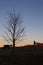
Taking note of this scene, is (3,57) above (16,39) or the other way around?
the other way around

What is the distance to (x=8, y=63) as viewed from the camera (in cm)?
2411

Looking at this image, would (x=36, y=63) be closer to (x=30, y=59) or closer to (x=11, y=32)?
(x=30, y=59)

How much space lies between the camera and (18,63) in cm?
2328

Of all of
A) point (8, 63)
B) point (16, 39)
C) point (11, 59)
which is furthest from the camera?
point (16, 39)

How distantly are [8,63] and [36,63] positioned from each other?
12.8 ft

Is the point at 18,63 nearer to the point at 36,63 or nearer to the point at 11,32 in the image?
the point at 36,63

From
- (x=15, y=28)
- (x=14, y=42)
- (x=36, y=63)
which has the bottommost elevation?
(x=36, y=63)

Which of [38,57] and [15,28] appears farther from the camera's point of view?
[15,28]

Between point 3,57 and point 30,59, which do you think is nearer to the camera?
point 30,59

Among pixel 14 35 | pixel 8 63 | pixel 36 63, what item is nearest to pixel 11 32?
pixel 14 35

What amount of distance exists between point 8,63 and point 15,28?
6397mm

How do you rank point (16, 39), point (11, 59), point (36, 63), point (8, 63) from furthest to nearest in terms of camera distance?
point (16, 39), point (11, 59), point (8, 63), point (36, 63)

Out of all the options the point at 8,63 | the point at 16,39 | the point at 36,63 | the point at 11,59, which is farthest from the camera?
the point at 16,39

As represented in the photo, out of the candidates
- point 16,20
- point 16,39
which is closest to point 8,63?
point 16,39
